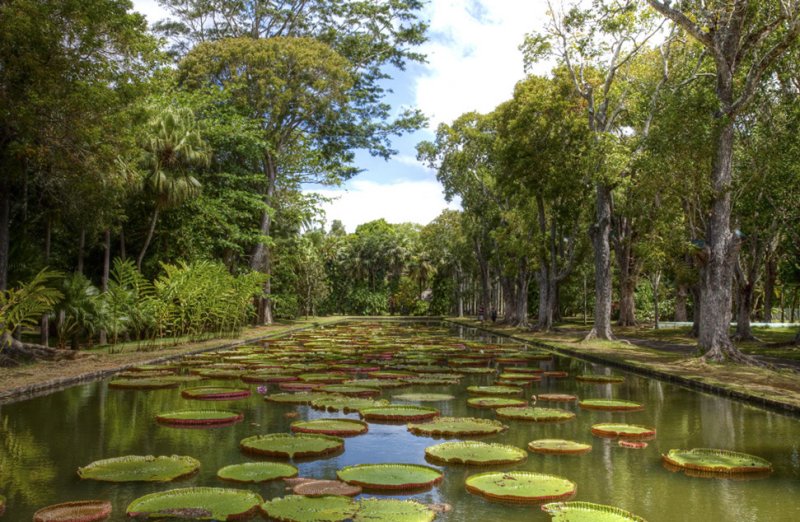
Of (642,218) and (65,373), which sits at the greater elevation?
(642,218)

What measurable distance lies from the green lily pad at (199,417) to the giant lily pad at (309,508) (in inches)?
139

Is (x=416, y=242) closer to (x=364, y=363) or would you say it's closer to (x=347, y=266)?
(x=347, y=266)

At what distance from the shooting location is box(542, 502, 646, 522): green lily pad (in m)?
4.29

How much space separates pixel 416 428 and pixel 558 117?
19.9 meters

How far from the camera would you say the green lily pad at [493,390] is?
1055cm

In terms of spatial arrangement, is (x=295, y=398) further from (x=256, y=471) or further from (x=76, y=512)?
(x=76, y=512)

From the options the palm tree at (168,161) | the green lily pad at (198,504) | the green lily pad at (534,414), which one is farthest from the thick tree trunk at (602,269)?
the green lily pad at (198,504)

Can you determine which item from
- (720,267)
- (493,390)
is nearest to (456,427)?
(493,390)

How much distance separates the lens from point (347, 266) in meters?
60.4

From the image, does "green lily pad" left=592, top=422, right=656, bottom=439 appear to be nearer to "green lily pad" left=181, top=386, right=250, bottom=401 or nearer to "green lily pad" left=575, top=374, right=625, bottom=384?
"green lily pad" left=575, top=374, right=625, bottom=384

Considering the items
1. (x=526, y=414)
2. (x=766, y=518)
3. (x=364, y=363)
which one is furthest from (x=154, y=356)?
(x=766, y=518)

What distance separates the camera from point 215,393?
395 inches

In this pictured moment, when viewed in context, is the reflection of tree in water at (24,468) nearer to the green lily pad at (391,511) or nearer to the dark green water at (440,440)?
the dark green water at (440,440)

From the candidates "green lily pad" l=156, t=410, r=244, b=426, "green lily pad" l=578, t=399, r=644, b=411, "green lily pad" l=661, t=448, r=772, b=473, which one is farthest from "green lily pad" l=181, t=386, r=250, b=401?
"green lily pad" l=661, t=448, r=772, b=473
